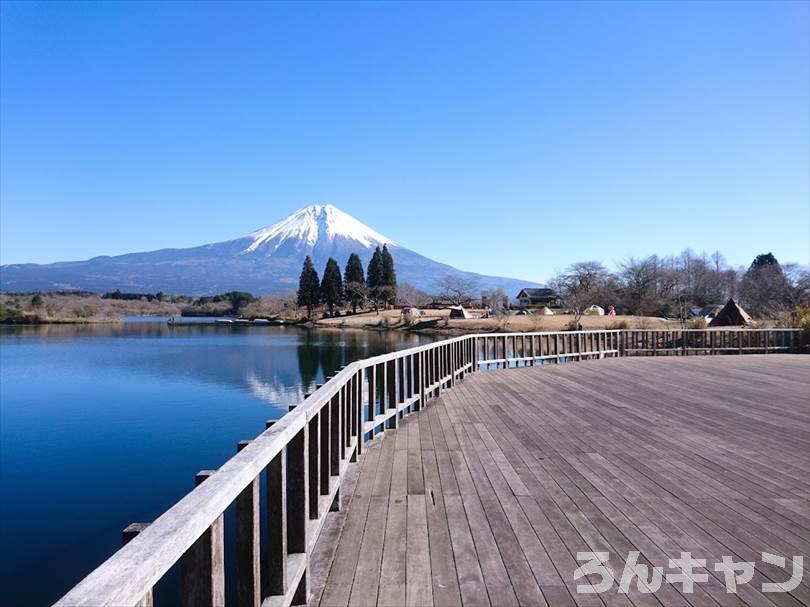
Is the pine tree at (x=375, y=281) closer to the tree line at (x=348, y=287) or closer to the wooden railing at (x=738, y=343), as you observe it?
the tree line at (x=348, y=287)

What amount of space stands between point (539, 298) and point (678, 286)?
21510 millimetres

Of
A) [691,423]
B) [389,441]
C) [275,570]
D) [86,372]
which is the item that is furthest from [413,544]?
[86,372]

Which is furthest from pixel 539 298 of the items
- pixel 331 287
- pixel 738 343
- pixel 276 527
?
pixel 276 527

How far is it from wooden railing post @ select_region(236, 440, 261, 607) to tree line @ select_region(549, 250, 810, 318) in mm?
45610

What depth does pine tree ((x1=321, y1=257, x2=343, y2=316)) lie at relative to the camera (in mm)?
65250

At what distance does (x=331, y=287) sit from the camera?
65.2 m

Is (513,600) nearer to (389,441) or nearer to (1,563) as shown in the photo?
(389,441)

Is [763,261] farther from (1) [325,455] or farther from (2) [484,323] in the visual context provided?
(1) [325,455]

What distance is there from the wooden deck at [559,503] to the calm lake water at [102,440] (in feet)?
13.8

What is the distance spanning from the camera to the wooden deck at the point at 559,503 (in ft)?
7.91

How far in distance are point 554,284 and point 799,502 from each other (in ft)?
219

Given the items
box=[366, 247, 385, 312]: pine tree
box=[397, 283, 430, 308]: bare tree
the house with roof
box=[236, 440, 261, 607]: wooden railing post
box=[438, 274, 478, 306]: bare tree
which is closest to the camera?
box=[236, 440, 261, 607]: wooden railing post

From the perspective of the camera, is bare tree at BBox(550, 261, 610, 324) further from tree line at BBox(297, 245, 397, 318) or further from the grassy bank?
tree line at BBox(297, 245, 397, 318)

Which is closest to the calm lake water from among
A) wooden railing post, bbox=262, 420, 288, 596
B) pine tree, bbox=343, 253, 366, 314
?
wooden railing post, bbox=262, 420, 288, 596
